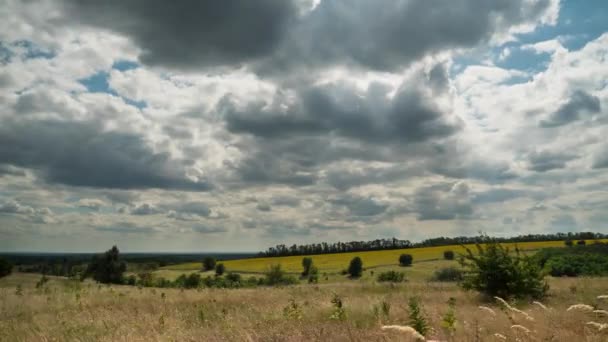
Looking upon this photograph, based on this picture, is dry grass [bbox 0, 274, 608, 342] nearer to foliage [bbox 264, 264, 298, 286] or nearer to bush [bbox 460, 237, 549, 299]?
bush [bbox 460, 237, 549, 299]

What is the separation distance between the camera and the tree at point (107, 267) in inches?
2931

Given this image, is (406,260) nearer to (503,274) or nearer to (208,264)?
(208,264)

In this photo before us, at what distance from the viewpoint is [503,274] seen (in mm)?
17031

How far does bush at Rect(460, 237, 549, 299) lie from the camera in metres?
16.9

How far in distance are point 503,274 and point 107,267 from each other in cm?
7375

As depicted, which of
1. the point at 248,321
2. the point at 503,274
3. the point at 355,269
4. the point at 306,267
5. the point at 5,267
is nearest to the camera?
the point at 248,321

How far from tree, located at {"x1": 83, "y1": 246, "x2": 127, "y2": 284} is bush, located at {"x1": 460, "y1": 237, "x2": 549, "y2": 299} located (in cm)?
6908

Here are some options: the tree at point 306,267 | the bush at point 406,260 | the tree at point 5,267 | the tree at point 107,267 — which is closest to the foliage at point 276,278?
the tree at point 306,267

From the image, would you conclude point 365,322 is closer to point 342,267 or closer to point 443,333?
point 443,333

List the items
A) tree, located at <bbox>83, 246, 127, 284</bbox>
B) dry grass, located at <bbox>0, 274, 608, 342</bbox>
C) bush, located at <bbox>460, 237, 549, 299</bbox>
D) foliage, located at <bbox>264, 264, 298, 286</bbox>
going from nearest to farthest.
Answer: dry grass, located at <bbox>0, 274, 608, 342</bbox> → bush, located at <bbox>460, 237, 549, 299</bbox> → foliage, located at <bbox>264, 264, 298, 286</bbox> → tree, located at <bbox>83, 246, 127, 284</bbox>

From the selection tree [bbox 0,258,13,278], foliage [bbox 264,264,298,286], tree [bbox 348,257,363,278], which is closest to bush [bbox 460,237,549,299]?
foliage [bbox 264,264,298,286]

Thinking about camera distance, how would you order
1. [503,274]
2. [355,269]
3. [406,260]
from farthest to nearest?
[406,260], [355,269], [503,274]

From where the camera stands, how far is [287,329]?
922cm

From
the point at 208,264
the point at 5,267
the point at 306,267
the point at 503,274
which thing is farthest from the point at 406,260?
the point at 5,267
